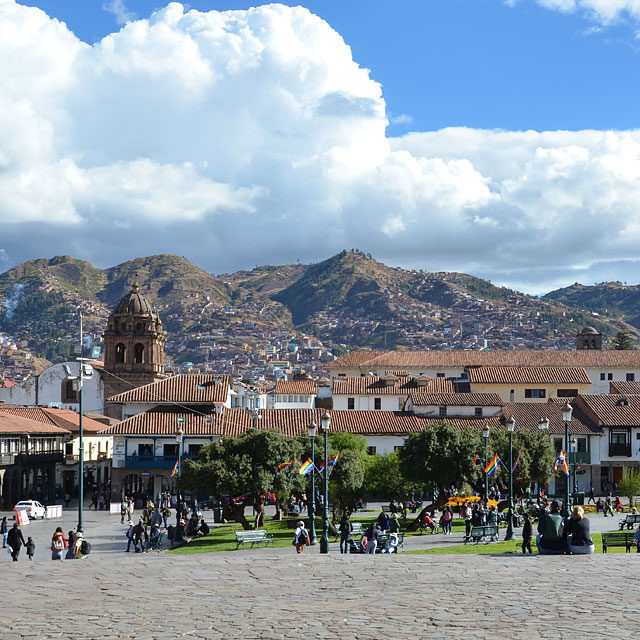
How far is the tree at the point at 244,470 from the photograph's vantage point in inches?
1625

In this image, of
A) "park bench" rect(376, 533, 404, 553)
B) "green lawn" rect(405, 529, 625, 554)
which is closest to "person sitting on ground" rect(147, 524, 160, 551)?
"park bench" rect(376, 533, 404, 553)

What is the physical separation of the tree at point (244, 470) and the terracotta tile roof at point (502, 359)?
61.4 m

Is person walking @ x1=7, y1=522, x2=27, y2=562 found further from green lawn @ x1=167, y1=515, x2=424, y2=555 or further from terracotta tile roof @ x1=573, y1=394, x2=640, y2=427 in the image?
terracotta tile roof @ x1=573, y1=394, x2=640, y2=427

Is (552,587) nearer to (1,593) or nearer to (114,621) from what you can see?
(114,621)

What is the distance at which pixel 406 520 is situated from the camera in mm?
43469

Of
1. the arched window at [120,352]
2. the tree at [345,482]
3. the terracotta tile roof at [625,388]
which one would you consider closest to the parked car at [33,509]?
the tree at [345,482]

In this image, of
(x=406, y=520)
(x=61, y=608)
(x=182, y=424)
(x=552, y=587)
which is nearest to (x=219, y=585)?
(x=61, y=608)

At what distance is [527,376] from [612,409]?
17.4 m

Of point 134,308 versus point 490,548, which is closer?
point 490,548

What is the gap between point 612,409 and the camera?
71.2 meters

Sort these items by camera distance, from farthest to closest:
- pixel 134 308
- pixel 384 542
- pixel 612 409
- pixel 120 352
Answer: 1. pixel 134 308
2. pixel 120 352
3. pixel 612 409
4. pixel 384 542

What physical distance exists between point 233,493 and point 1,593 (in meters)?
23.4

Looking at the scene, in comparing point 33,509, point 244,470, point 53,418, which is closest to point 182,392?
point 53,418

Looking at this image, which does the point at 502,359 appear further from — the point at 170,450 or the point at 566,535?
the point at 566,535
